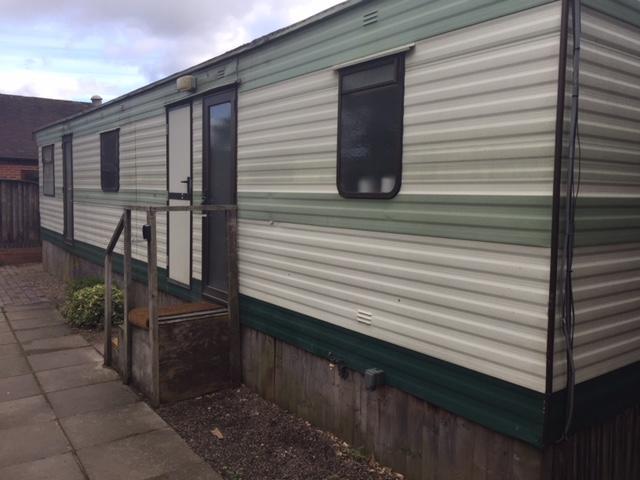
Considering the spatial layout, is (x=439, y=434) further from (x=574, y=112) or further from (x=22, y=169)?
(x=22, y=169)

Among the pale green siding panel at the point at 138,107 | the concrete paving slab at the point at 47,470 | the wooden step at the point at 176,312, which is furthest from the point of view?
the pale green siding panel at the point at 138,107

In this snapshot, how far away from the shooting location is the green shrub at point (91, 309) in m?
7.99

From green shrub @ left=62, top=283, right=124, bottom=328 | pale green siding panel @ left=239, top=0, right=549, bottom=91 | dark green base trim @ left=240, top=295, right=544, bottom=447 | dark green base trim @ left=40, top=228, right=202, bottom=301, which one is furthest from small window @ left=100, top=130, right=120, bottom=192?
dark green base trim @ left=240, top=295, right=544, bottom=447

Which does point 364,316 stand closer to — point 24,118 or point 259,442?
point 259,442

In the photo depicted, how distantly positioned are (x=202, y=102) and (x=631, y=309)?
4.73 metres

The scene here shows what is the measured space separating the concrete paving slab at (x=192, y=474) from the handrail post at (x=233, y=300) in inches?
60.5

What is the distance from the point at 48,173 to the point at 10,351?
7379mm

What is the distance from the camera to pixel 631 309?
336 centimetres

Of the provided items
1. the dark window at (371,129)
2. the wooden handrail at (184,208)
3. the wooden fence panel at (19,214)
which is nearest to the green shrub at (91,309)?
the wooden handrail at (184,208)

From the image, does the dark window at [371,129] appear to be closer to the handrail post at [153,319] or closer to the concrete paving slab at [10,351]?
the handrail post at [153,319]

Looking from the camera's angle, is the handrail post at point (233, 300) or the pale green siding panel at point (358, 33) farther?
the handrail post at point (233, 300)

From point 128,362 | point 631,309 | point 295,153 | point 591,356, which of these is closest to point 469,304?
point 591,356

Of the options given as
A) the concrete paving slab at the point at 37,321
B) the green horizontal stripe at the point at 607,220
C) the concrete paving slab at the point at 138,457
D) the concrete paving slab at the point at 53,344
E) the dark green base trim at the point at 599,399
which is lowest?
the concrete paving slab at the point at 138,457

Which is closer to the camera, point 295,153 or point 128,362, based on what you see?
point 295,153
